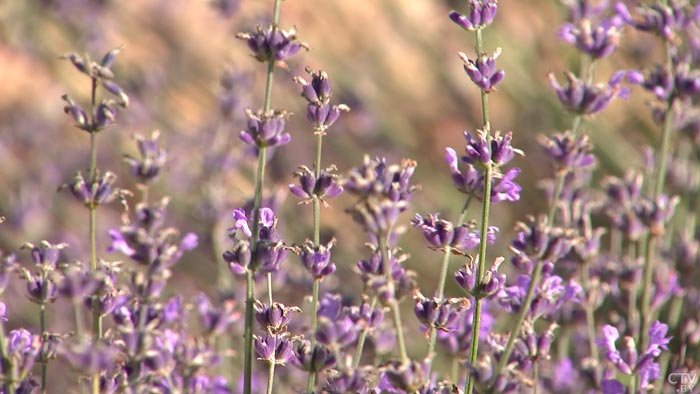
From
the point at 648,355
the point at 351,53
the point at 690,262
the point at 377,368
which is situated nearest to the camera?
the point at 377,368

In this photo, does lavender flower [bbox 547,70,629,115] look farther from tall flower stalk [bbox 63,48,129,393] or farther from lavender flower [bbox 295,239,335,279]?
tall flower stalk [bbox 63,48,129,393]

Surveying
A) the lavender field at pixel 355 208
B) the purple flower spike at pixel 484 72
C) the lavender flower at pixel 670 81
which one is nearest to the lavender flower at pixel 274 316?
the lavender field at pixel 355 208

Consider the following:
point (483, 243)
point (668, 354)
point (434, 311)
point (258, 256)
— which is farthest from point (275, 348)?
point (668, 354)

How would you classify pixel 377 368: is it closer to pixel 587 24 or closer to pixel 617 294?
pixel 587 24

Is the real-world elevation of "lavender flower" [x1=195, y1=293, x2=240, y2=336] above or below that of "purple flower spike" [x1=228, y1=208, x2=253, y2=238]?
below

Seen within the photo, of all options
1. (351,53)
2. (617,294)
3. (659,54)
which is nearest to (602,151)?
(659,54)

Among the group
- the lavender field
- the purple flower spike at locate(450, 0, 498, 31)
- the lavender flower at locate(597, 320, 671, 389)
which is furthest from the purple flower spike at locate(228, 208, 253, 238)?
the lavender flower at locate(597, 320, 671, 389)

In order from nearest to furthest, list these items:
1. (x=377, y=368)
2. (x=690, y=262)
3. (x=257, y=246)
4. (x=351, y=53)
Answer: (x=377, y=368) < (x=257, y=246) < (x=690, y=262) < (x=351, y=53)

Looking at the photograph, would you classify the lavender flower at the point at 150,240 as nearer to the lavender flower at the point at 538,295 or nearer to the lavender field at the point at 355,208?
the lavender field at the point at 355,208

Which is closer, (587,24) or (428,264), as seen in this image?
(587,24)
